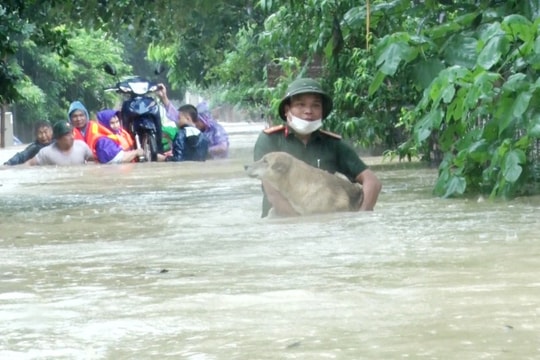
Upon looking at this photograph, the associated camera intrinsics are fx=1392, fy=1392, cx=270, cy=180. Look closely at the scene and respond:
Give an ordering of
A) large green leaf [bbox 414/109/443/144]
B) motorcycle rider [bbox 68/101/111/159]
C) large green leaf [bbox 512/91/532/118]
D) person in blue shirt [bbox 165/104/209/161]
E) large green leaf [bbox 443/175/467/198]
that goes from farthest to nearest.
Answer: person in blue shirt [bbox 165/104/209/161] < motorcycle rider [bbox 68/101/111/159] < large green leaf [bbox 443/175/467/198] < large green leaf [bbox 414/109/443/144] < large green leaf [bbox 512/91/532/118]

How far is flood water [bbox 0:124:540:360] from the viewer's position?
445 centimetres

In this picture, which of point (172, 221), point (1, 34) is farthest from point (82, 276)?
point (1, 34)

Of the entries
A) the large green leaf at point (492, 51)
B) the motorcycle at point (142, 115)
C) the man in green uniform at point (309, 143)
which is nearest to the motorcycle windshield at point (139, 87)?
the motorcycle at point (142, 115)

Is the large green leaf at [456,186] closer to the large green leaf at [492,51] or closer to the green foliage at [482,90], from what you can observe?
the green foliage at [482,90]

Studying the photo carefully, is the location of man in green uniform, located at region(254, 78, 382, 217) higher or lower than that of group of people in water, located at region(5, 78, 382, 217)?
higher

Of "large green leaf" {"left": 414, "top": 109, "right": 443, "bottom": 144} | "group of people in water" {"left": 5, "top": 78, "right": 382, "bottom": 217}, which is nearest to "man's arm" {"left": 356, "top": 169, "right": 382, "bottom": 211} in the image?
"group of people in water" {"left": 5, "top": 78, "right": 382, "bottom": 217}

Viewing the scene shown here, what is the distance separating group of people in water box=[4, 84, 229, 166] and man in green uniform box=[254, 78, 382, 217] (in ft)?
34.4

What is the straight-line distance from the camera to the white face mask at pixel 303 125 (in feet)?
31.3

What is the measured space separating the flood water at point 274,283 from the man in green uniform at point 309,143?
0.19 meters

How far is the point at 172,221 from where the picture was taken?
10.1 m

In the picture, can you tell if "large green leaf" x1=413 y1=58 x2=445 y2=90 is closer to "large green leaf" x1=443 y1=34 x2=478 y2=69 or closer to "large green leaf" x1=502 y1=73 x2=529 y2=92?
"large green leaf" x1=443 y1=34 x2=478 y2=69

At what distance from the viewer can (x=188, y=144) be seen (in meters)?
22.5

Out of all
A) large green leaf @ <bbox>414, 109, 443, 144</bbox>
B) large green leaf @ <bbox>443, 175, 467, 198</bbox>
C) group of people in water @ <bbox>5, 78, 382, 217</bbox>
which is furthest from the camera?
group of people in water @ <bbox>5, 78, 382, 217</bbox>

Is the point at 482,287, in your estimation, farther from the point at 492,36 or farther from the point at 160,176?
the point at 160,176
